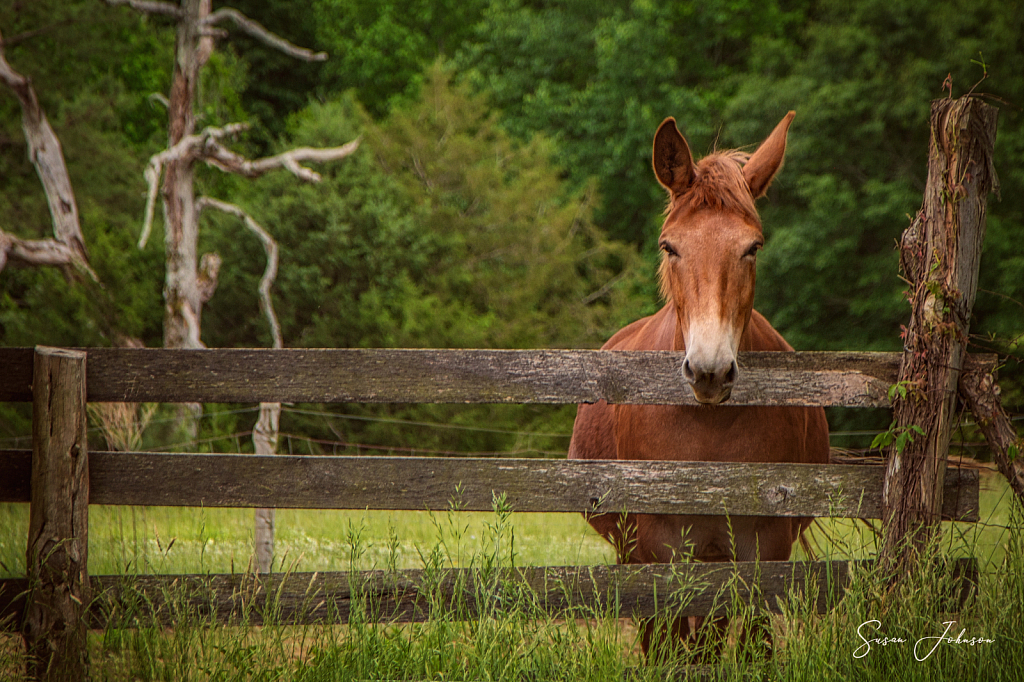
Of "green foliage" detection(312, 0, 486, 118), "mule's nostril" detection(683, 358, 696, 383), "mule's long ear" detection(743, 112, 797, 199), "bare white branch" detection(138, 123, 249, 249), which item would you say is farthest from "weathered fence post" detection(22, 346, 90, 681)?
"green foliage" detection(312, 0, 486, 118)

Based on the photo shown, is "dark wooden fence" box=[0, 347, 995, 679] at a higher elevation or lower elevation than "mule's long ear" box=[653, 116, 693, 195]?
lower

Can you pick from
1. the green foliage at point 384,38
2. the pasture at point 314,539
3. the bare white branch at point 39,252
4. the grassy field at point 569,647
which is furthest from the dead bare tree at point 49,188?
the green foliage at point 384,38

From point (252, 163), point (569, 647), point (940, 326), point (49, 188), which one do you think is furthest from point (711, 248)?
point (49, 188)

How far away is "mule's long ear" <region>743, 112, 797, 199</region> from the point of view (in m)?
3.25

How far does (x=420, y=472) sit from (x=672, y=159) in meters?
1.68

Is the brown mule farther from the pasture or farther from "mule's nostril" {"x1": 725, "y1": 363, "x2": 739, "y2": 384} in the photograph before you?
the pasture

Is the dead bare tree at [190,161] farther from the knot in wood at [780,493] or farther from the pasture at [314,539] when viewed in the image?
the knot in wood at [780,493]

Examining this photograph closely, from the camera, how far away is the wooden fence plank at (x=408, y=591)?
295cm

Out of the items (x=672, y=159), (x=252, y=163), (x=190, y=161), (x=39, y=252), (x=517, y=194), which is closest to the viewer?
(x=672, y=159)

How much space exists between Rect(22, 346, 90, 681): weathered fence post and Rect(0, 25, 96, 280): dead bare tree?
9.57 metres

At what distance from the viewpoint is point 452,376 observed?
123 inches

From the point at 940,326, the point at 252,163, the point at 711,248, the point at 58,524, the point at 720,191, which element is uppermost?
the point at 252,163

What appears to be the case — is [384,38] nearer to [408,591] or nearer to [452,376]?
[452,376]

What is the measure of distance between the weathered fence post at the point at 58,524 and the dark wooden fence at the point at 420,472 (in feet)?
0.05
